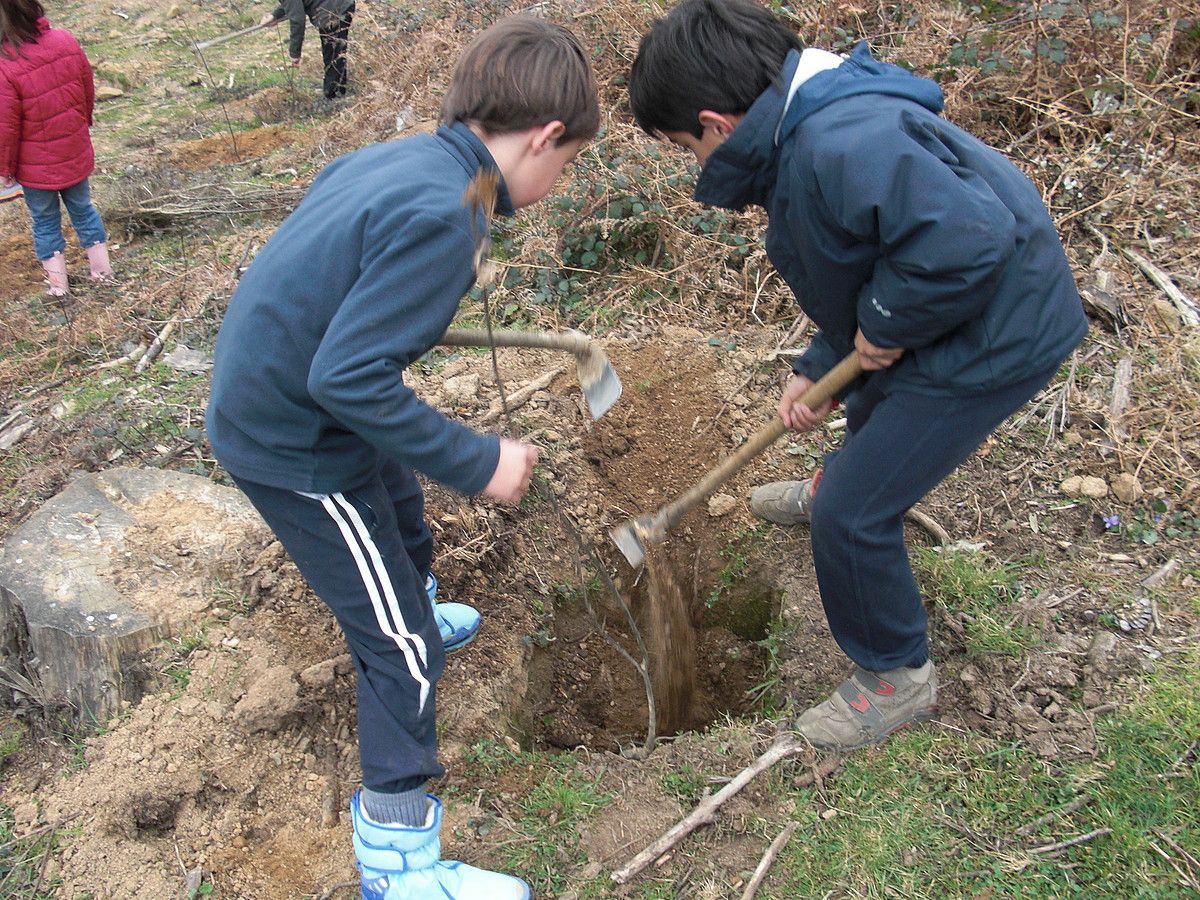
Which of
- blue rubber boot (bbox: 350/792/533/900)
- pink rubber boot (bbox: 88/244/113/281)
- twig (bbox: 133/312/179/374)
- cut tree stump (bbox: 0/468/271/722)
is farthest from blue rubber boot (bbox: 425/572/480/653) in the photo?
pink rubber boot (bbox: 88/244/113/281)

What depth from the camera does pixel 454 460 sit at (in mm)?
1772

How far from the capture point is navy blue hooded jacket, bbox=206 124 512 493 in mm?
1604

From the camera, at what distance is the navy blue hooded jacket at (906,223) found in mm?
1681

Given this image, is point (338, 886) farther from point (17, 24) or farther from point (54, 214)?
point (17, 24)

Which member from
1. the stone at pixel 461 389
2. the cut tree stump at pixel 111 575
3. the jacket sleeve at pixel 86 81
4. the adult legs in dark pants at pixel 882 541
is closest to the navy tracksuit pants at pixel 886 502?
the adult legs in dark pants at pixel 882 541

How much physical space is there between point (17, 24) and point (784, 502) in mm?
5002

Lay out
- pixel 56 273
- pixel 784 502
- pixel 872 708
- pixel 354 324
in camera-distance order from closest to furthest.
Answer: pixel 354 324 < pixel 872 708 < pixel 784 502 < pixel 56 273

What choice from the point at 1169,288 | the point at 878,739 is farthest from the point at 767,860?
the point at 1169,288

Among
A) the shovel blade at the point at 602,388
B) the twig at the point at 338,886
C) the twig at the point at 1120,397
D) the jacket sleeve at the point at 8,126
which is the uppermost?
the shovel blade at the point at 602,388

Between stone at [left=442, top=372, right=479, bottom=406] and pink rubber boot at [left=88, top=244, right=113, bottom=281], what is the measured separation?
10.6ft

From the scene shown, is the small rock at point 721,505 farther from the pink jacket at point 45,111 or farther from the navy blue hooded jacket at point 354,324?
the pink jacket at point 45,111

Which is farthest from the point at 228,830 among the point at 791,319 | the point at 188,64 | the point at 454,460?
the point at 188,64

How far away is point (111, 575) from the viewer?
108 inches

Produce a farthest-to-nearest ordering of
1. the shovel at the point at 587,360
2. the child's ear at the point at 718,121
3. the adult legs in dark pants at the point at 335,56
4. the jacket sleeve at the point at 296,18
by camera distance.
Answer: the jacket sleeve at the point at 296,18
the adult legs in dark pants at the point at 335,56
the shovel at the point at 587,360
the child's ear at the point at 718,121
